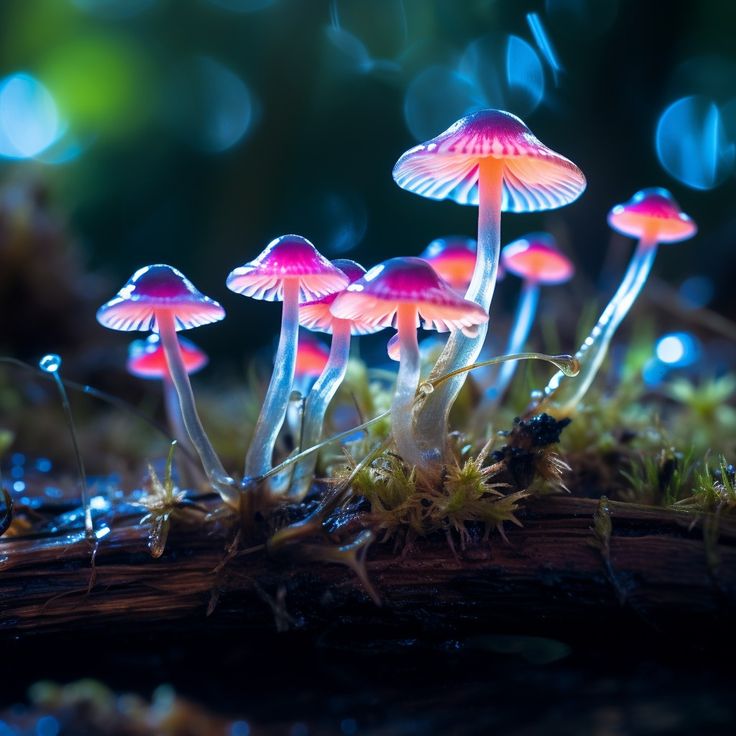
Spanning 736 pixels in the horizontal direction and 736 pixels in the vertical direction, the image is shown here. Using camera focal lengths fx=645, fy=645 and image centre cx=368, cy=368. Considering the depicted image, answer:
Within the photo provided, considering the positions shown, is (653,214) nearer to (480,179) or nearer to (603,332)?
(603,332)

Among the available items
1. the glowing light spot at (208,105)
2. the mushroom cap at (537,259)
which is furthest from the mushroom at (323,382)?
the glowing light spot at (208,105)

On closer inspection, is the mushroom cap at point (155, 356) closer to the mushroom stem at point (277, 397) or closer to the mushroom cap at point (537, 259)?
the mushroom stem at point (277, 397)

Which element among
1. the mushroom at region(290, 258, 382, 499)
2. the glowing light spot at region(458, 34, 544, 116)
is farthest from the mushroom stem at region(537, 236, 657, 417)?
the glowing light spot at region(458, 34, 544, 116)

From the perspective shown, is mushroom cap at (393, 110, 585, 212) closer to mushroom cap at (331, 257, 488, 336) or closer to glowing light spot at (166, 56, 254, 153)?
mushroom cap at (331, 257, 488, 336)

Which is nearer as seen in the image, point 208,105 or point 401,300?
point 401,300

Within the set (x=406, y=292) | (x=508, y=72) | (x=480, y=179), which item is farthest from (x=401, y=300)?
(x=508, y=72)

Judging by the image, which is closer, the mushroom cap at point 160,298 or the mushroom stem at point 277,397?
the mushroom cap at point 160,298
